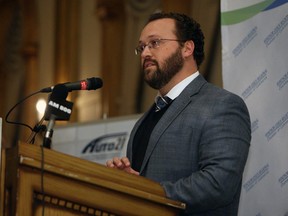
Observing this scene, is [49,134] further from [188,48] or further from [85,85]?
[188,48]

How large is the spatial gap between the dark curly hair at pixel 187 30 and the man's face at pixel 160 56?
34 millimetres

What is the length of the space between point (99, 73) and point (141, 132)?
19.4 feet

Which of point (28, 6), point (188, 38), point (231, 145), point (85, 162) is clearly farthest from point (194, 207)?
point (28, 6)

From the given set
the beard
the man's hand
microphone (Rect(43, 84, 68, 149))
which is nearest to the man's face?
the beard

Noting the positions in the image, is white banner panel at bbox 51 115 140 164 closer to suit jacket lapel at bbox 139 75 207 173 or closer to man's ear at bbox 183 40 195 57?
man's ear at bbox 183 40 195 57

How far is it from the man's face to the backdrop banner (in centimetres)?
71

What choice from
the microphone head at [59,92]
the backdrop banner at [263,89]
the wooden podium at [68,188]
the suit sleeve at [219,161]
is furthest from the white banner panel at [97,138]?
the wooden podium at [68,188]

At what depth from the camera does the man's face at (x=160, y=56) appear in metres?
3.00

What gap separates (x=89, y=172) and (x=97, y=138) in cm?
371

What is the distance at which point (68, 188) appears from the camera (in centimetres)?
219

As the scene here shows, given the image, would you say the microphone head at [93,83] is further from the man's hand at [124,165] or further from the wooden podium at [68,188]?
the wooden podium at [68,188]

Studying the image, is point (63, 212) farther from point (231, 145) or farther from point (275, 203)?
point (275, 203)

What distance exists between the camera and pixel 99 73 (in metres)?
8.94

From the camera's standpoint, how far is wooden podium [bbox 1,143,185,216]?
6.91 ft
